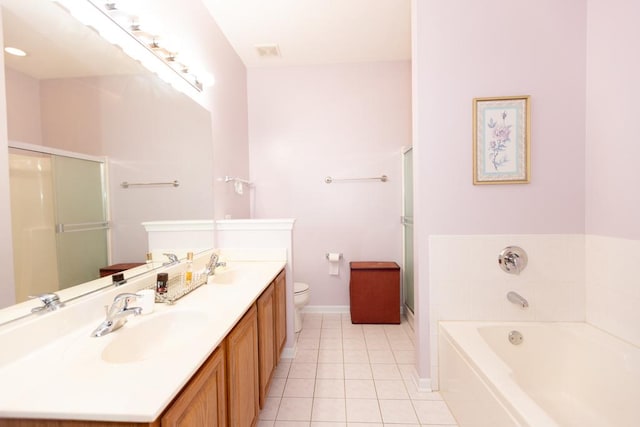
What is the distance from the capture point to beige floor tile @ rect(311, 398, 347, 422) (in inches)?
64.3

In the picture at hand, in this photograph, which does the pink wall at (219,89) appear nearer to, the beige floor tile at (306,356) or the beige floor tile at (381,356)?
the beige floor tile at (306,356)

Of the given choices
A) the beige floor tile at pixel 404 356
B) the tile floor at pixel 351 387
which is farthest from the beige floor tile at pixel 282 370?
the beige floor tile at pixel 404 356

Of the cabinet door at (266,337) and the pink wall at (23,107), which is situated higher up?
the pink wall at (23,107)

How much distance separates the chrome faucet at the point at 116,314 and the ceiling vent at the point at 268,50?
2.59 m

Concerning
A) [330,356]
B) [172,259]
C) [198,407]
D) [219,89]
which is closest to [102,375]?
[198,407]

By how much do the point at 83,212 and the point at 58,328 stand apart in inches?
16.2

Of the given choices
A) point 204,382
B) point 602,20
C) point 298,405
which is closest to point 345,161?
point 602,20

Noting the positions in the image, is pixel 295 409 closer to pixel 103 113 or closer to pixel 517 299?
pixel 517 299

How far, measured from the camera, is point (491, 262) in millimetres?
1833

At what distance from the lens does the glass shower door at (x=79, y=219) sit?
3.32 ft

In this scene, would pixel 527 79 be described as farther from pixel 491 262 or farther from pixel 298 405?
pixel 298 405

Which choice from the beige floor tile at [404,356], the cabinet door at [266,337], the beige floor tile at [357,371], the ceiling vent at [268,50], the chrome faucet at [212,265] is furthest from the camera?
the ceiling vent at [268,50]

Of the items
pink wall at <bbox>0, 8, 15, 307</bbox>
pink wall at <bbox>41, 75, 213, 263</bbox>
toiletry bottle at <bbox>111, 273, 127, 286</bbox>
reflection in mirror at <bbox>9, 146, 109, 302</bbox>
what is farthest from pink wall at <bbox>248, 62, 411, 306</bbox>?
pink wall at <bbox>0, 8, 15, 307</bbox>

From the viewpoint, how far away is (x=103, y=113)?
1.17 meters
